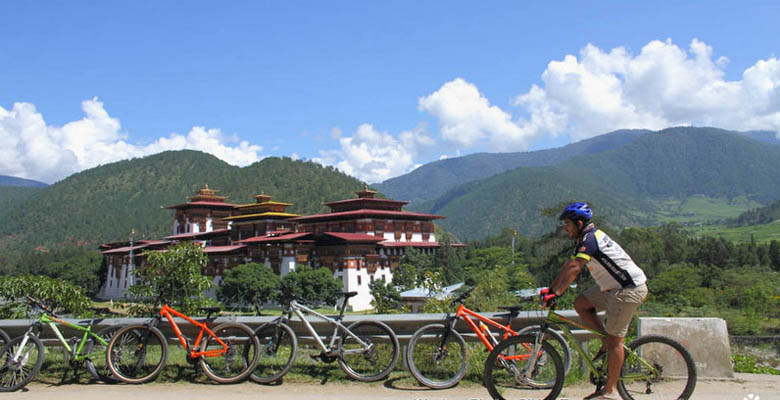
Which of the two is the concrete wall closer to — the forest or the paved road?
the paved road

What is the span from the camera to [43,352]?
749 centimetres

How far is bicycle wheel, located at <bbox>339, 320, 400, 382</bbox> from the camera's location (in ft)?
25.1

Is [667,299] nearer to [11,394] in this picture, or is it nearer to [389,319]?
[389,319]

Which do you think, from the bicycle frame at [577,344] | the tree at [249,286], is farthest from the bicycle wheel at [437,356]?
the tree at [249,286]

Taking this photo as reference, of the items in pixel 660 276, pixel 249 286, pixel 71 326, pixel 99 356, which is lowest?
pixel 99 356

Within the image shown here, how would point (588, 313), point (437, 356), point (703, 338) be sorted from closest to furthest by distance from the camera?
point (588, 313)
point (437, 356)
point (703, 338)

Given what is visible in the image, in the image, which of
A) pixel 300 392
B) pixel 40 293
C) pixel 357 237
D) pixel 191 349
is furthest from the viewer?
pixel 357 237

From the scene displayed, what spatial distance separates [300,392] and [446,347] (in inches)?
73.3

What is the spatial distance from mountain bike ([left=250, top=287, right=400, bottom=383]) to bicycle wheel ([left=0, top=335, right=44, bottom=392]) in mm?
2652

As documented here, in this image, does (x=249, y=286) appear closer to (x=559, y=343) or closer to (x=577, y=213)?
(x=559, y=343)

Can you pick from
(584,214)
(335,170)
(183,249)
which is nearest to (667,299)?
(183,249)

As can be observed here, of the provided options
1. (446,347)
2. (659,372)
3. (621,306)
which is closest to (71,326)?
(446,347)

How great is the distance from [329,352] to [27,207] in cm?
21572

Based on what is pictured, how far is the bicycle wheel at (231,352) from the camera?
24.7 feet
